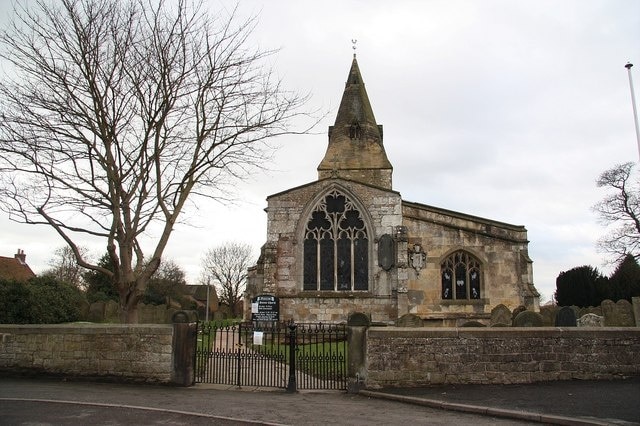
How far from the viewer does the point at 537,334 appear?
10648mm

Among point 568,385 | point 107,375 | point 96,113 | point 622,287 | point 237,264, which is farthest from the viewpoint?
point 237,264

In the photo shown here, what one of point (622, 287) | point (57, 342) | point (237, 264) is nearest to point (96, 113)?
point (57, 342)

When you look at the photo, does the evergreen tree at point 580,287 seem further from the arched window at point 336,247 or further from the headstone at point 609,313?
the arched window at point 336,247

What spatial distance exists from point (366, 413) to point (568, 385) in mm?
4313

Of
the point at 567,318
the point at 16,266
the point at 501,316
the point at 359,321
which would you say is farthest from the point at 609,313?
the point at 16,266

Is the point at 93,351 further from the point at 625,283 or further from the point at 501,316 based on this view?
the point at 625,283

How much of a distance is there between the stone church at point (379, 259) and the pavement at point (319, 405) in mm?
10108

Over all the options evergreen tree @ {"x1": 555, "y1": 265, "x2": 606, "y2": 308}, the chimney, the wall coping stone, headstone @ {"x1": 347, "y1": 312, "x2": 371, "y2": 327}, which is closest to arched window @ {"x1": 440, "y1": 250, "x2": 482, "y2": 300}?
the wall coping stone

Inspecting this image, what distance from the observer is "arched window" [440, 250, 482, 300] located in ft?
70.5

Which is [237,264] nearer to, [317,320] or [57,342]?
[317,320]

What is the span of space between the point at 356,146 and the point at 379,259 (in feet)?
37.8

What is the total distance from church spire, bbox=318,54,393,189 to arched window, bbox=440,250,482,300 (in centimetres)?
886

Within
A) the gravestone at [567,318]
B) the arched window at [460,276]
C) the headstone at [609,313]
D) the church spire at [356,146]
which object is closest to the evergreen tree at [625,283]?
the headstone at [609,313]

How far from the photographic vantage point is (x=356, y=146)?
30938mm
